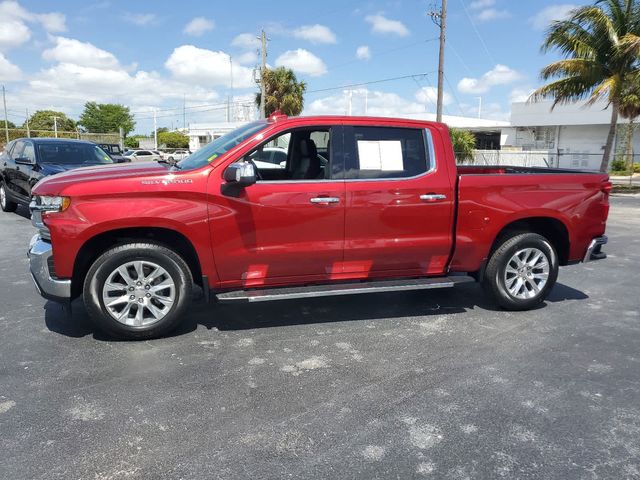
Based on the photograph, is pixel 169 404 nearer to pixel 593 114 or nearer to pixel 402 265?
pixel 402 265

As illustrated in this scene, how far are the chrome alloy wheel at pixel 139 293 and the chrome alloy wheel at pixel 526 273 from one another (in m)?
3.37

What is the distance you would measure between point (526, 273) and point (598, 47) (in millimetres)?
16895

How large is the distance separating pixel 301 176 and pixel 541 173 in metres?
2.57

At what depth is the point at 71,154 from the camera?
35.8 feet

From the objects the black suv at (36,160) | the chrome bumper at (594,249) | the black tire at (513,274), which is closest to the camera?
the black tire at (513,274)

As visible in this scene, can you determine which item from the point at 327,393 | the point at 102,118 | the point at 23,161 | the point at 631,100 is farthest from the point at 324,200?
the point at 102,118

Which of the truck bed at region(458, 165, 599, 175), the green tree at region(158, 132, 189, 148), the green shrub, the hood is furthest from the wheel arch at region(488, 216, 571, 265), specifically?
the green tree at region(158, 132, 189, 148)

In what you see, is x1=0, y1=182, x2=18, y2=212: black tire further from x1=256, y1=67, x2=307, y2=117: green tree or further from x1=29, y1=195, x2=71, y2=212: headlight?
x1=256, y1=67, x2=307, y2=117: green tree

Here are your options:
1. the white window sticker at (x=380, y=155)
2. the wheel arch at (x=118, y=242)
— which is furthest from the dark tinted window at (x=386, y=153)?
the wheel arch at (x=118, y=242)

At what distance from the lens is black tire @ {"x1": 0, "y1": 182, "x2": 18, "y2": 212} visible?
11.8 metres

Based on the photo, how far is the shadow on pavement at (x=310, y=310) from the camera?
16.1 ft

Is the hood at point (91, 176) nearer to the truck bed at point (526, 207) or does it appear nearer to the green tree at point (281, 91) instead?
the truck bed at point (526, 207)

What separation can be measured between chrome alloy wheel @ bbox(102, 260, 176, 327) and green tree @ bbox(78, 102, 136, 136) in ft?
321

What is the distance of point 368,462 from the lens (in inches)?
111
